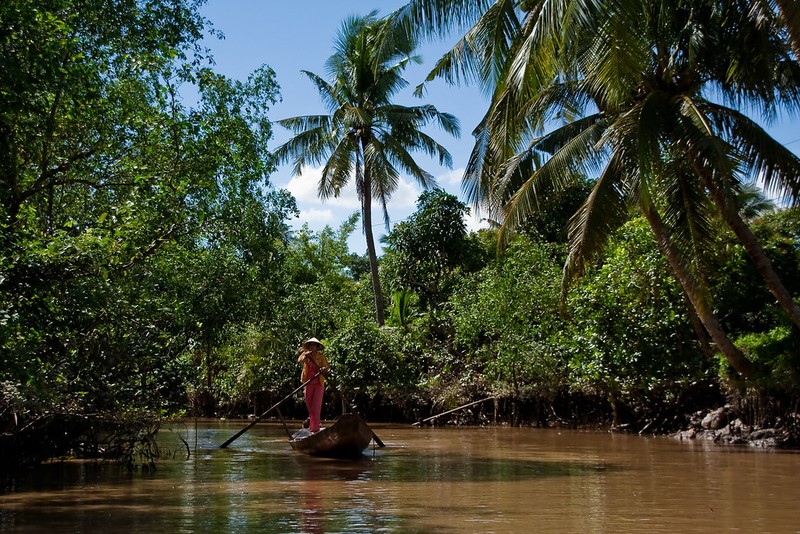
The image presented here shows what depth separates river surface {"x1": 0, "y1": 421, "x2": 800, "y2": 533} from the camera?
7082mm

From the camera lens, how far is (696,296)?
13320 mm

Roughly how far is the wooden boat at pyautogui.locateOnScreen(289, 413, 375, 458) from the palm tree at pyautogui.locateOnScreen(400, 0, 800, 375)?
4.16 meters

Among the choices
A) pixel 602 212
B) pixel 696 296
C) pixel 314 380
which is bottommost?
pixel 314 380

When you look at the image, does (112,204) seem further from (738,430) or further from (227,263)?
(738,430)

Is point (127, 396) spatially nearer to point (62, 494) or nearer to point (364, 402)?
point (62, 494)

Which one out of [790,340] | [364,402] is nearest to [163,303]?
[790,340]

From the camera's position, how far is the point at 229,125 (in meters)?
12.4

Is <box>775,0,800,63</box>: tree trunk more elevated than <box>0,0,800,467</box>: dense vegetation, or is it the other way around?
<box>775,0,800,63</box>: tree trunk

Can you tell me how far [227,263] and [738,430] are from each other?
376 inches

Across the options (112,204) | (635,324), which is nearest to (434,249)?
(635,324)

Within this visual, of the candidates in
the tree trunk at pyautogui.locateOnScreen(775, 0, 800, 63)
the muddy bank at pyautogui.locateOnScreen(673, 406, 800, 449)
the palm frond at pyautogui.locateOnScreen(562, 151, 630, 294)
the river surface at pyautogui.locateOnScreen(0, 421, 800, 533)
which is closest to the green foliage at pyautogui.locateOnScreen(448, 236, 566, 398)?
the muddy bank at pyautogui.locateOnScreen(673, 406, 800, 449)

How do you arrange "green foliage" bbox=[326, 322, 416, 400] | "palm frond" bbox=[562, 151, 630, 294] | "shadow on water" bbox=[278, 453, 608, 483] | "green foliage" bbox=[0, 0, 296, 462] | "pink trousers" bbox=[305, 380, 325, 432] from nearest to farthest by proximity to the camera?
"green foliage" bbox=[0, 0, 296, 462], "shadow on water" bbox=[278, 453, 608, 483], "palm frond" bbox=[562, 151, 630, 294], "pink trousers" bbox=[305, 380, 325, 432], "green foliage" bbox=[326, 322, 416, 400]

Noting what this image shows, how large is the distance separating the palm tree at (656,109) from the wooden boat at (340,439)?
4.16 metres

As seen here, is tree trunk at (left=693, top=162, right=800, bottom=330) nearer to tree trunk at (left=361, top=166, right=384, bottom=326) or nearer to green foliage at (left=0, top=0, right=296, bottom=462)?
green foliage at (left=0, top=0, right=296, bottom=462)
